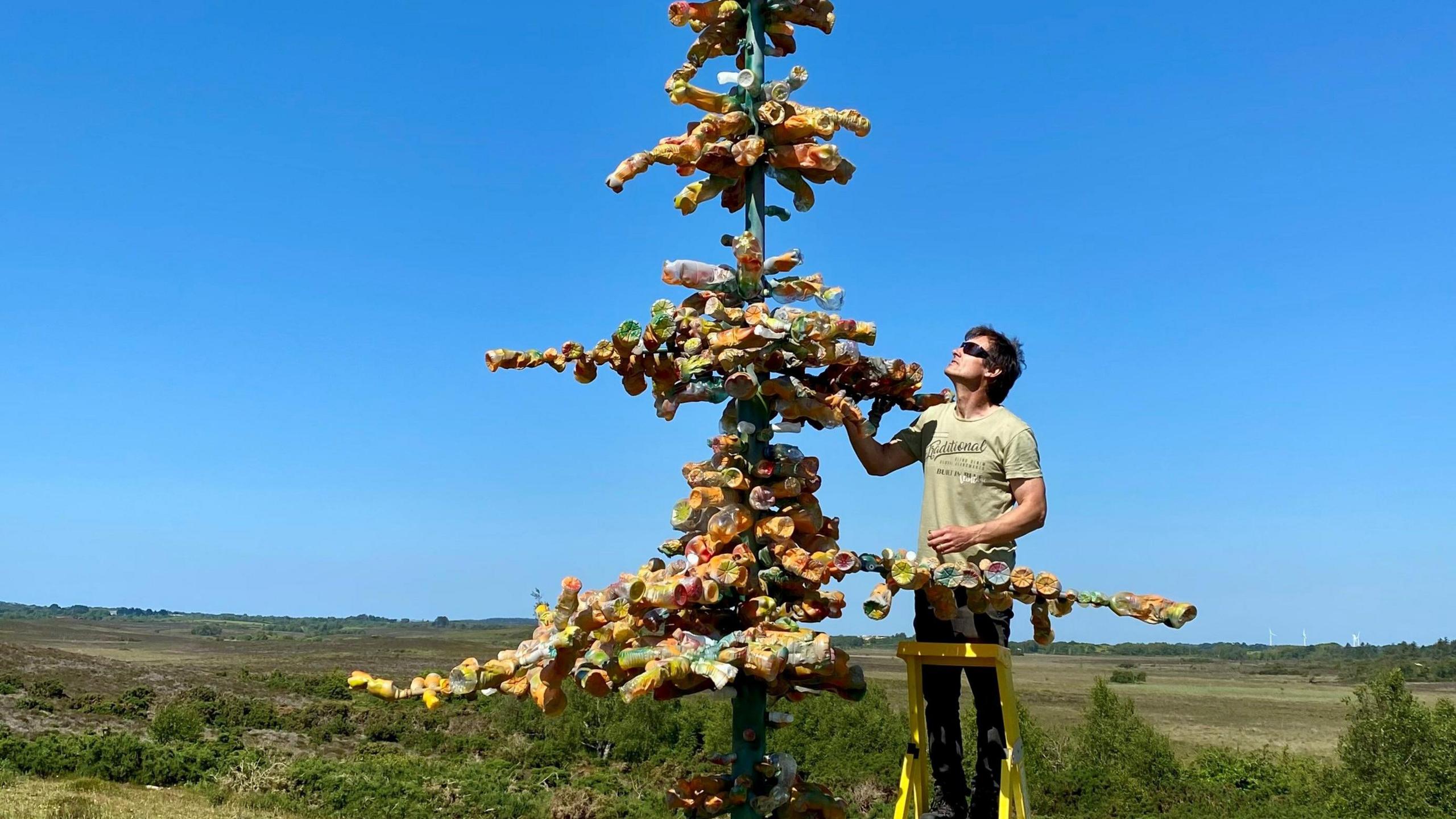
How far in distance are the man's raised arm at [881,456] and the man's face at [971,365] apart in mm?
357

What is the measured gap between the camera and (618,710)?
34.4 m

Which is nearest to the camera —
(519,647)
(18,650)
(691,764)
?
(519,647)

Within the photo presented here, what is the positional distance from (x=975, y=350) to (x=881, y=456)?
1.81 feet

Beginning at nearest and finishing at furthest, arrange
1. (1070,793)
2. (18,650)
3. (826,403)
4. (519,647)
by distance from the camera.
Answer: (519,647) < (826,403) < (1070,793) < (18,650)

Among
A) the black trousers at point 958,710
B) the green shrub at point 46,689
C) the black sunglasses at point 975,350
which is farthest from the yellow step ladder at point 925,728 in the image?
the green shrub at point 46,689

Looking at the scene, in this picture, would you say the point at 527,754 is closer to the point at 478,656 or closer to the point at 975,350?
the point at 478,656

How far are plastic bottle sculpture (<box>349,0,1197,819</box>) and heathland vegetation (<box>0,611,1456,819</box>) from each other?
6684mm

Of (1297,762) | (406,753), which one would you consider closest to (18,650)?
(406,753)

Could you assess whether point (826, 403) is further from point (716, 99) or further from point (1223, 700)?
point (1223, 700)

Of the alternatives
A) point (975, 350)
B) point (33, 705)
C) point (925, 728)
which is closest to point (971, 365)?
point (975, 350)

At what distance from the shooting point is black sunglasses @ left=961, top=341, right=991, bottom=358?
14.5 ft

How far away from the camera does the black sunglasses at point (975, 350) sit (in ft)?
14.5

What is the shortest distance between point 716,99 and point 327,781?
2137 centimetres

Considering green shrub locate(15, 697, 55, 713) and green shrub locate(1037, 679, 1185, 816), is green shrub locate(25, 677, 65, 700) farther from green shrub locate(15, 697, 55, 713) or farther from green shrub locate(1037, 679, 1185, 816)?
green shrub locate(1037, 679, 1185, 816)
